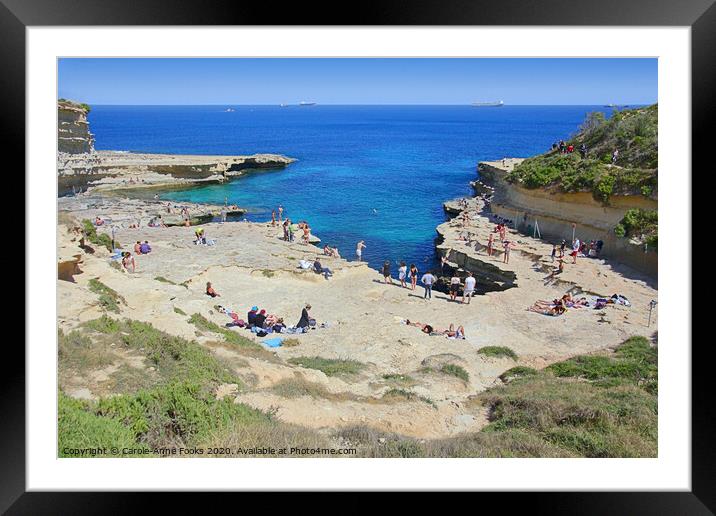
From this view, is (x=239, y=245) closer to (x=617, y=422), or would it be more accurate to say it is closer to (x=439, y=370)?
(x=439, y=370)

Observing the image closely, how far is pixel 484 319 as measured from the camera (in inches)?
517

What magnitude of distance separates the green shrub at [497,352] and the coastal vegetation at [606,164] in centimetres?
715

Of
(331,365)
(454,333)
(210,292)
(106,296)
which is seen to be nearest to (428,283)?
(454,333)

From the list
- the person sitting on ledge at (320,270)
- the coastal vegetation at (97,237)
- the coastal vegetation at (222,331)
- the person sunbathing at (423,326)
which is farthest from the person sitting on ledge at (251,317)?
the coastal vegetation at (97,237)

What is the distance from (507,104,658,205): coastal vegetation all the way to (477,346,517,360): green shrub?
7.15 meters

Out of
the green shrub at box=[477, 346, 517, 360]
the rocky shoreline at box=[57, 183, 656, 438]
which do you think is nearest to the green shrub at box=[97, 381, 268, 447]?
the rocky shoreline at box=[57, 183, 656, 438]

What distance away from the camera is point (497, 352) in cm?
1109

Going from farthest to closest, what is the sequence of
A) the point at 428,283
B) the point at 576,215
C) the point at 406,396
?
1. the point at 576,215
2. the point at 428,283
3. the point at 406,396

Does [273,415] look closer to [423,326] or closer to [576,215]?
[423,326]

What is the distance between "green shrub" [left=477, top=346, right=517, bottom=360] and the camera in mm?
10984

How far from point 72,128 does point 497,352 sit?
23559 millimetres

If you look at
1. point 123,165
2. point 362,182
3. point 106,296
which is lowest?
point 106,296
